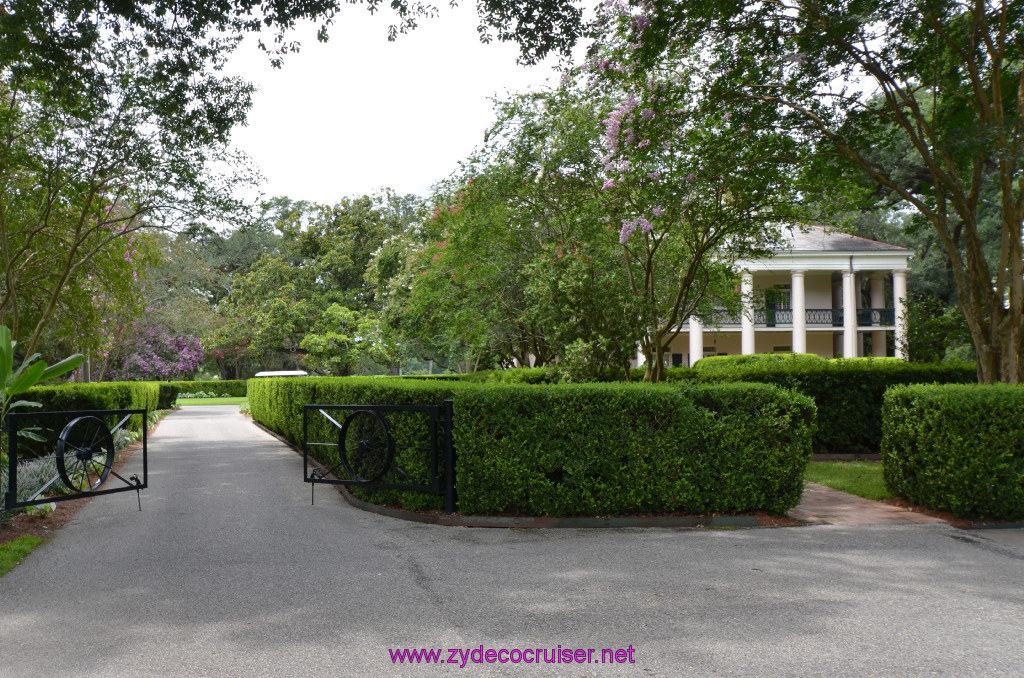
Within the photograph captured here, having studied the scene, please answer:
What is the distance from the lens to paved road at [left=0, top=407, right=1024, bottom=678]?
12.4 ft

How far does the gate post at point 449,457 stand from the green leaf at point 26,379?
450 cm

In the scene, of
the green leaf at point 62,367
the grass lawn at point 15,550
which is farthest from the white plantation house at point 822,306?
the grass lawn at point 15,550

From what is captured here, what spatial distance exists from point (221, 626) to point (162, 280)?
117 feet

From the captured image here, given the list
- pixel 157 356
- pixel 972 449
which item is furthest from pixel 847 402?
pixel 157 356

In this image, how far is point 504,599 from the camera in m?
4.78

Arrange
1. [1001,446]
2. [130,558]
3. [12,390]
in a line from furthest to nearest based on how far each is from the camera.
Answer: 1. [12,390]
2. [1001,446]
3. [130,558]

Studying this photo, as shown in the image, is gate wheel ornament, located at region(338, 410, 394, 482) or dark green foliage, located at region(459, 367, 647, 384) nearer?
gate wheel ornament, located at region(338, 410, 394, 482)

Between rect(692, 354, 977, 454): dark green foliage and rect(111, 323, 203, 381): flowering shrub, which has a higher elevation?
rect(111, 323, 203, 381): flowering shrub

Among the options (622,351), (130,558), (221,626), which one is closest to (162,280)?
(622,351)

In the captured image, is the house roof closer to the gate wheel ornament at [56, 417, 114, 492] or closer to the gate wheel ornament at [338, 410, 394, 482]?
the gate wheel ornament at [338, 410, 394, 482]

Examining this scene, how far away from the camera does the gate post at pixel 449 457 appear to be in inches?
291

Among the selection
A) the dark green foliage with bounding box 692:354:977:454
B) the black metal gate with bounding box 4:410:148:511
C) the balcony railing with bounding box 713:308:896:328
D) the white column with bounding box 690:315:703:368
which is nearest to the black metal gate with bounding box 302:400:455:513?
the black metal gate with bounding box 4:410:148:511

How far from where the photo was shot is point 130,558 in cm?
604

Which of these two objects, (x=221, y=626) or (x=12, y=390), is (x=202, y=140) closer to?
(x=12, y=390)
